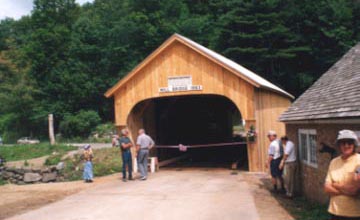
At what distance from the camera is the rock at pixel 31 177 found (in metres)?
18.8

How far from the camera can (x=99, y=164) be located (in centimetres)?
2169

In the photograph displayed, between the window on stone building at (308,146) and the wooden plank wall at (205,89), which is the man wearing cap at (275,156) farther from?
the wooden plank wall at (205,89)

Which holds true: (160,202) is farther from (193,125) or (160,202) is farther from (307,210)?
(193,125)

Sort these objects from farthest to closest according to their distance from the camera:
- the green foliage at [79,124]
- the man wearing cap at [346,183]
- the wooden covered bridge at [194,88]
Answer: the green foliage at [79,124] → the wooden covered bridge at [194,88] → the man wearing cap at [346,183]

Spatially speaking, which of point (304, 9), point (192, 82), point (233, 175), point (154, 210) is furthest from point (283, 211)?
point (304, 9)

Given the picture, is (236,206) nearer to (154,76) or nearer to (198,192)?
(198,192)

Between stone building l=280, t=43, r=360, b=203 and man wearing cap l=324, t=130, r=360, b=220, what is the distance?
2741 millimetres

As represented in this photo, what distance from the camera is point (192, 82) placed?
17703 millimetres

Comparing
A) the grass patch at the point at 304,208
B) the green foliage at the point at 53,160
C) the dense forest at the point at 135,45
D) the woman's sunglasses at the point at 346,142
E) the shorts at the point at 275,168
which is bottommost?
the grass patch at the point at 304,208

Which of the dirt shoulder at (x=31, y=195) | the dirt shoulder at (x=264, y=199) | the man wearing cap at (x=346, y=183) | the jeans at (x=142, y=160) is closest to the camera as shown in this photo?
the man wearing cap at (x=346, y=183)

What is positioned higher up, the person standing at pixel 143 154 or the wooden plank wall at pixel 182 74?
the wooden plank wall at pixel 182 74

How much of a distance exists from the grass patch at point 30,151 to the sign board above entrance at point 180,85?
10721 millimetres

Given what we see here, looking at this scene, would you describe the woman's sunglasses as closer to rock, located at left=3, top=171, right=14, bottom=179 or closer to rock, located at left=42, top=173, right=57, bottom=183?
rock, located at left=42, top=173, right=57, bottom=183

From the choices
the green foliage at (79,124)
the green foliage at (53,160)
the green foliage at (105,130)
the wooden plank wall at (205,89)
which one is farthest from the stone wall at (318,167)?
the green foliage at (79,124)
